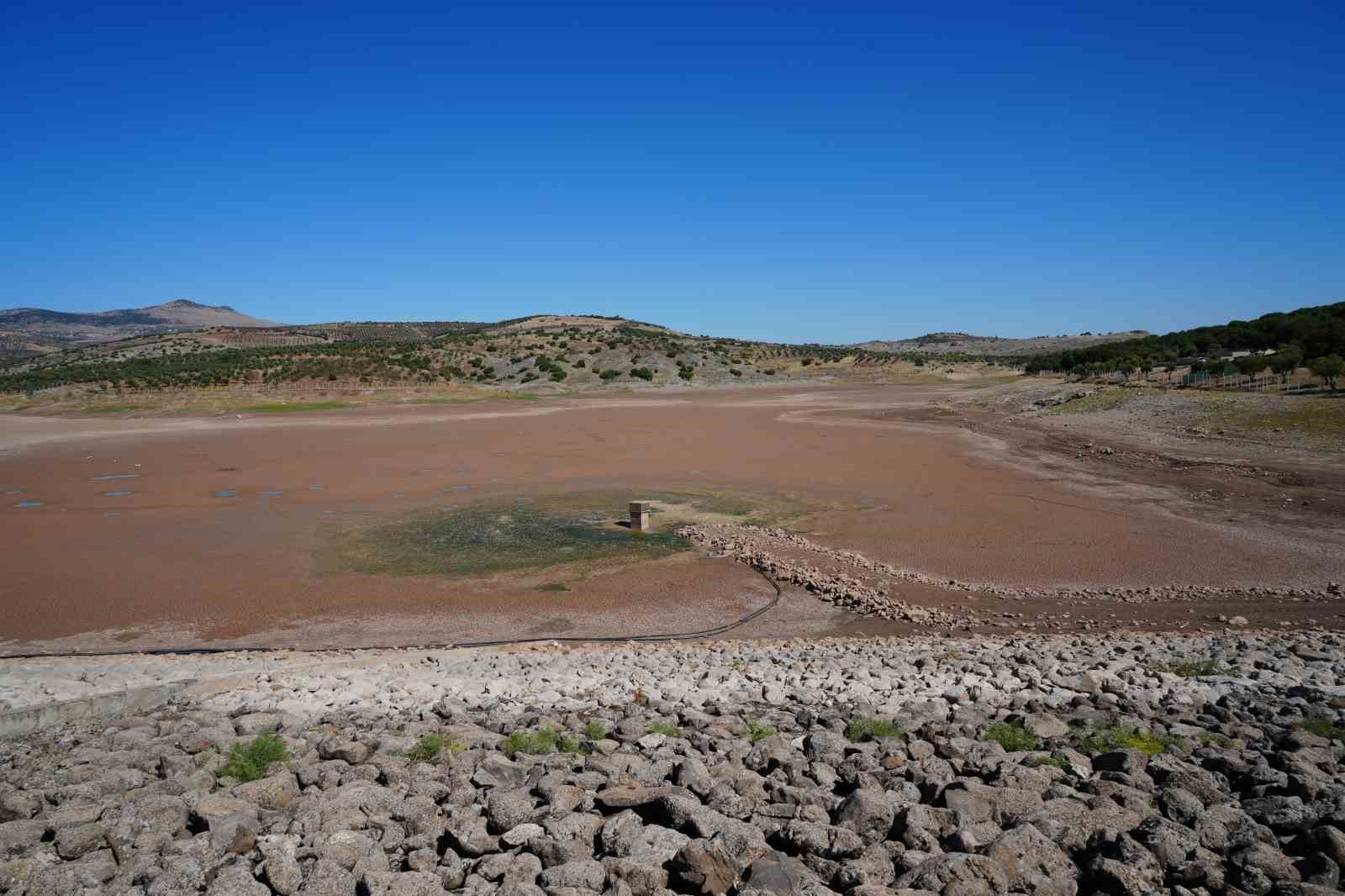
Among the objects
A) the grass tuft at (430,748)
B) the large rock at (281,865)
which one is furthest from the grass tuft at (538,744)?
the large rock at (281,865)

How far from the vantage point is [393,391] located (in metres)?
55.8

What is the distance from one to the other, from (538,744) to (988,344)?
191744mm

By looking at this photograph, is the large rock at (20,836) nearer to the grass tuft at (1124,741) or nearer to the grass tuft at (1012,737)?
the grass tuft at (1012,737)

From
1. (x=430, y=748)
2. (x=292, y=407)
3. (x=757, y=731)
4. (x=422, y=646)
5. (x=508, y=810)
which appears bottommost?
(x=422, y=646)

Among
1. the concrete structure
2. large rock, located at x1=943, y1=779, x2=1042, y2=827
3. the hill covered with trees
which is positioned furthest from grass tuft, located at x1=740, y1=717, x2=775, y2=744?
the hill covered with trees

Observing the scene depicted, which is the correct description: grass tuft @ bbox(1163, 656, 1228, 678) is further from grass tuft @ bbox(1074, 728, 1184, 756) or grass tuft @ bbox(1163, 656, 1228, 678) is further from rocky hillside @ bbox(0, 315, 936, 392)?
rocky hillside @ bbox(0, 315, 936, 392)

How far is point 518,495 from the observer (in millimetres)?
20688

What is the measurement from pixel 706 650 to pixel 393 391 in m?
50.5

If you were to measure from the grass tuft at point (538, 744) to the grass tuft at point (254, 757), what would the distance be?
1.57 m

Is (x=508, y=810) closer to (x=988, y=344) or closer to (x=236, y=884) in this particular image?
(x=236, y=884)

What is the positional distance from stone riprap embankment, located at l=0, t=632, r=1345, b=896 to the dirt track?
3582 millimetres

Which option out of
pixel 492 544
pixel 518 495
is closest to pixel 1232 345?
pixel 518 495

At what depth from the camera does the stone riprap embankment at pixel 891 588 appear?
1173 centimetres

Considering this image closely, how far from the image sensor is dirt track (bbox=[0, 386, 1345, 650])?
453 inches
